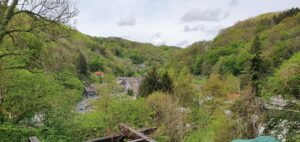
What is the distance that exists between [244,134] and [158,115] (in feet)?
15.5

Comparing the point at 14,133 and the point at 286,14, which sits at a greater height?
the point at 286,14

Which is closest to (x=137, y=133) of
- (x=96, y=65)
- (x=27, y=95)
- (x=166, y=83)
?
(x=27, y=95)

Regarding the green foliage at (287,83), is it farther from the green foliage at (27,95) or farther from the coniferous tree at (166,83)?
the coniferous tree at (166,83)

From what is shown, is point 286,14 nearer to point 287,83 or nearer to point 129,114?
point 129,114

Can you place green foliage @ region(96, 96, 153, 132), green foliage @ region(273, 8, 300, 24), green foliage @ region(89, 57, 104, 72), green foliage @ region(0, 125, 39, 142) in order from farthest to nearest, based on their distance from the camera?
green foliage @ region(89, 57, 104, 72) < green foliage @ region(273, 8, 300, 24) < green foliage @ region(96, 96, 153, 132) < green foliage @ region(0, 125, 39, 142)

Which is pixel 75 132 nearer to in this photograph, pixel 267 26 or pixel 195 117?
pixel 195 117

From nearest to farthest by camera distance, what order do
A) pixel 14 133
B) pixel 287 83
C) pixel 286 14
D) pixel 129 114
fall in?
1. pixel 287 83
2. pixel 14 133
3. pixel 129 114
4. pixel 286 14

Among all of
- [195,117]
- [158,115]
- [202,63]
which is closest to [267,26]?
[202,63]

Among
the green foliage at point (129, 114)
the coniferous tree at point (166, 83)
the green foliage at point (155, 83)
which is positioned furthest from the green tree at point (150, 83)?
the green foliage at point (129, 114)

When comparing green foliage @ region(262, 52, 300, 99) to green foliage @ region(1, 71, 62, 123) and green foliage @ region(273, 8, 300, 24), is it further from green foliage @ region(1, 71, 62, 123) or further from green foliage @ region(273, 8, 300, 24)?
green foliage @ region(273, 8, 300, 24)

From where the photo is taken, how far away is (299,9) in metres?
111

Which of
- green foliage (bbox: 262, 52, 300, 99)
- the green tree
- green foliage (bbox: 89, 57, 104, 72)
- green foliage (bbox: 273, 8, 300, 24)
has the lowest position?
the green tree

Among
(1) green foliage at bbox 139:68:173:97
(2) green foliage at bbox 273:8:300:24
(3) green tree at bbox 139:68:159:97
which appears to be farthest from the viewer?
(2) green foliage at bbox 273:8:300:24

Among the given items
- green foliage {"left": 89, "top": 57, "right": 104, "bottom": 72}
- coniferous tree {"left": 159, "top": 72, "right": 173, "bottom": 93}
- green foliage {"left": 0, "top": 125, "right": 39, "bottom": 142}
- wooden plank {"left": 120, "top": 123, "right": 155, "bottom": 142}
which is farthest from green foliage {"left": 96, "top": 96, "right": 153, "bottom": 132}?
green foliage {"left": 89, "top": 57, "right": 104, "bottom": 72}
